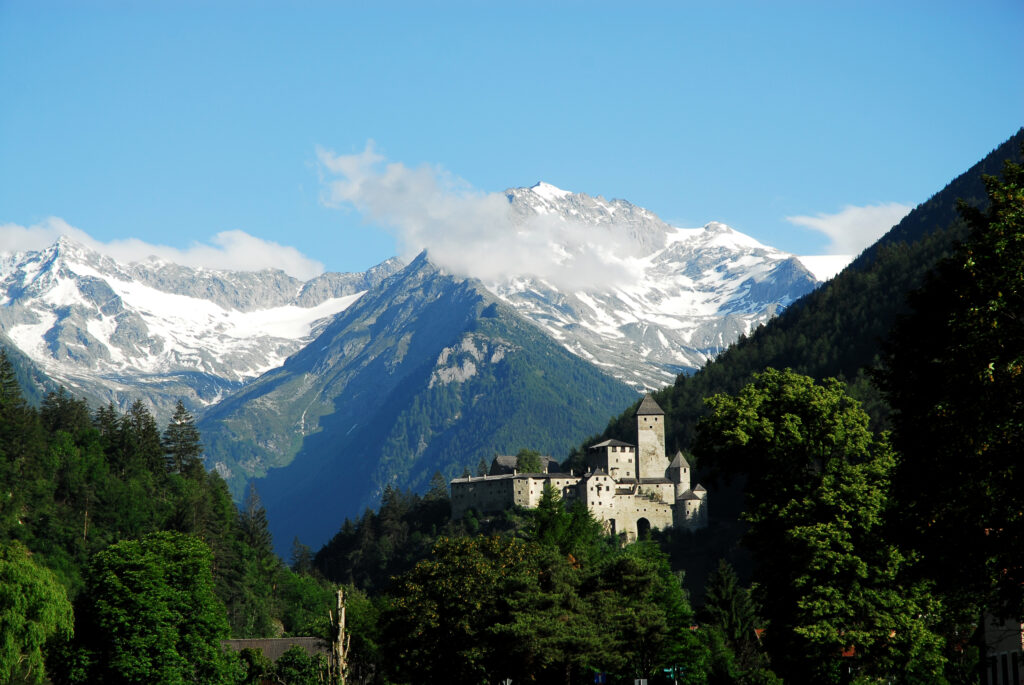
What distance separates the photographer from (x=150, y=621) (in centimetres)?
7594

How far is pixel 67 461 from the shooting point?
5468 inches

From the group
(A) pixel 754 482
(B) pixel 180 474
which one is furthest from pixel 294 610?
(A) pixel 754 482

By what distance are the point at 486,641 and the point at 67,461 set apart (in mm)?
86251

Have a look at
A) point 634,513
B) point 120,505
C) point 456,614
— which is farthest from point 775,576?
point 634,513

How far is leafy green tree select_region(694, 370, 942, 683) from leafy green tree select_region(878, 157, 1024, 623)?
12.0 meters

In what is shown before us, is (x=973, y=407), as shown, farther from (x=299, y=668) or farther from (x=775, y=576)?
(x=299, y=668)

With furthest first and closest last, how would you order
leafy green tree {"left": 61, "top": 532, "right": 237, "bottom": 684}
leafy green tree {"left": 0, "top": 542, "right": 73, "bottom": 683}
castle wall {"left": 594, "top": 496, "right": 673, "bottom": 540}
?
castle wall {"left": 594, "top": 496, "right": 673, "bottom": 540}
leafy green tree {"left": 61, "top": 532, "right": 237, "bottom": 684}
leafy green tree {"left": 0, "top": 542, "right": 73, "bottom": 683}

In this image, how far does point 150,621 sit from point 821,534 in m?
42.7

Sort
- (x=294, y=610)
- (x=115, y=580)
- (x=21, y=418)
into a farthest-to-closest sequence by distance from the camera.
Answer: (x=294, y=610) → (x=21, y=418) → (x=115, y=580)

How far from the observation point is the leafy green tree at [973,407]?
109 feet

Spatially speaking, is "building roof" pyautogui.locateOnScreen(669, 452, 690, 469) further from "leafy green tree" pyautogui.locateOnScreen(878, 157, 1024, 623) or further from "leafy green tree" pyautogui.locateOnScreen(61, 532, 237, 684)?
"leafy green tree" pyautogui.locateOnScreen(878, 157, 1024, 623)

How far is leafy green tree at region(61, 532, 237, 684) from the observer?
2950 inches

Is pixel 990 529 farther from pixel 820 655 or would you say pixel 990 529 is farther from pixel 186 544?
pixel 186 544

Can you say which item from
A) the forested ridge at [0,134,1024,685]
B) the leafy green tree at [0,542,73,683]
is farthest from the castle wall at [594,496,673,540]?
the leafy green tree at [0,542,73,683]
